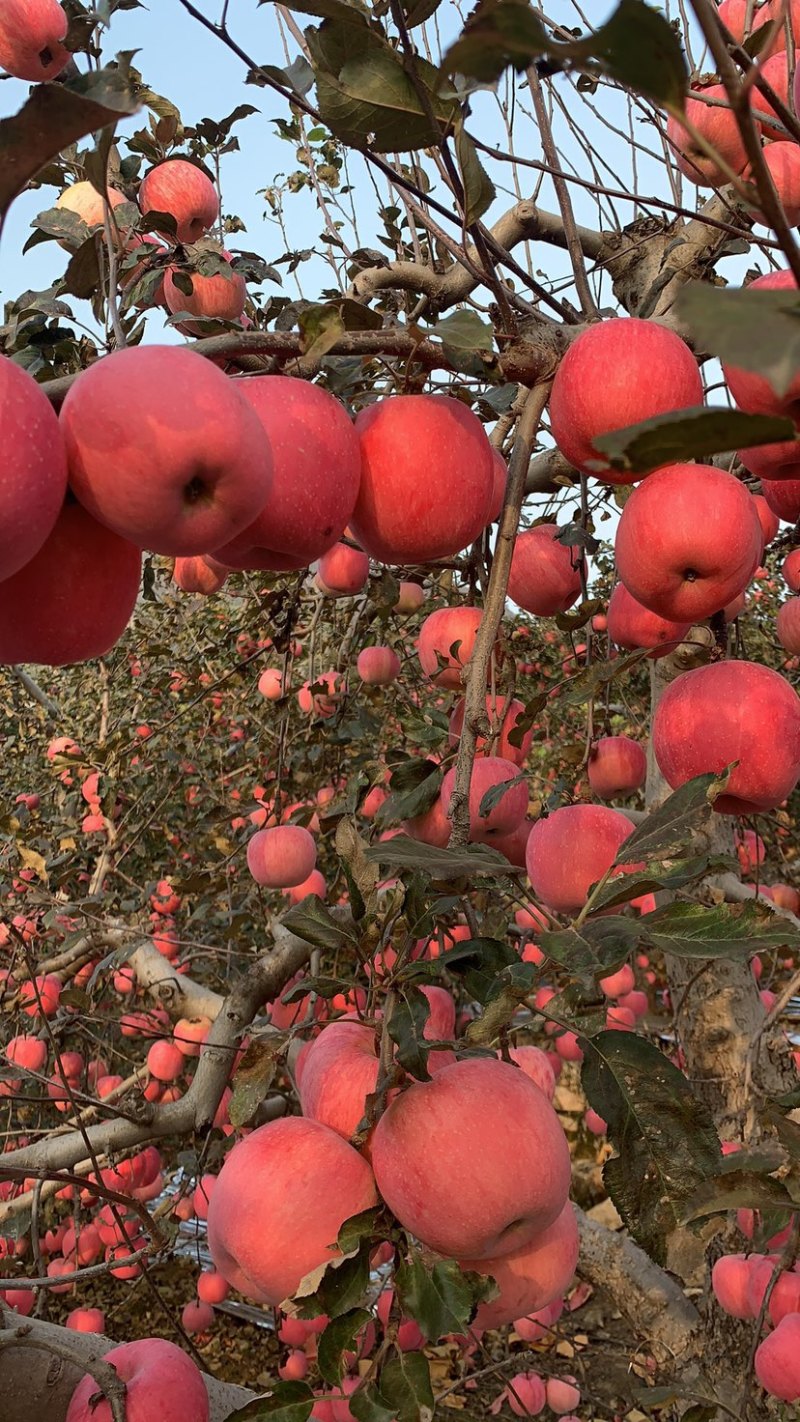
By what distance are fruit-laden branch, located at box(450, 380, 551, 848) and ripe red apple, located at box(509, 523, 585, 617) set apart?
70 centimetres

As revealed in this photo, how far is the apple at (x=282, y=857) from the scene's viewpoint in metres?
2.30

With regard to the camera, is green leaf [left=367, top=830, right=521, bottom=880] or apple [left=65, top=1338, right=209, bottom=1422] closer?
green leaf [left=367, top=830, right=521, bottom=880]

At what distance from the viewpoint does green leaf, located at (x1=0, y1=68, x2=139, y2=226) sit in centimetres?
54

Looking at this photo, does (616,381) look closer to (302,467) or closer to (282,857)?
(302,467)

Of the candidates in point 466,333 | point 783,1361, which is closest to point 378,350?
point 466,333

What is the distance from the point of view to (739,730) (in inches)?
43.1

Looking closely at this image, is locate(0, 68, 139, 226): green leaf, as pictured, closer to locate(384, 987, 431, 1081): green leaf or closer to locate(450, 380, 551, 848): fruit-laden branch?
locate(450, 380, 551, 848): fruit-laden branch

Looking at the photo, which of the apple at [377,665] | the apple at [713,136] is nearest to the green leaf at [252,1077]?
the apple at [713,136]

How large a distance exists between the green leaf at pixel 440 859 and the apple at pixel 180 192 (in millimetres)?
1916

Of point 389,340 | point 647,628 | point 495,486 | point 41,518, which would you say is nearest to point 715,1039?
point 647,628

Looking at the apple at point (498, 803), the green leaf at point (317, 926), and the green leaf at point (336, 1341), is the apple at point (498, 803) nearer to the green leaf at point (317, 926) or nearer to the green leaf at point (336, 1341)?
the green leaf at point (317, 926)

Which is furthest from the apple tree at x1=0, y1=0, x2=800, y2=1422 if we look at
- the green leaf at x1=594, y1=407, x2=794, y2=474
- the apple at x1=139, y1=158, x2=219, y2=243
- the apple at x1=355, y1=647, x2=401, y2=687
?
the apple at x1=355, y1=647, x2=401, y2=687

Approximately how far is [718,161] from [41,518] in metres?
0.44

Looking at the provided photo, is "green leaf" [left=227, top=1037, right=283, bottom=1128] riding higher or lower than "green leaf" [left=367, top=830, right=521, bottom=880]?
lower
